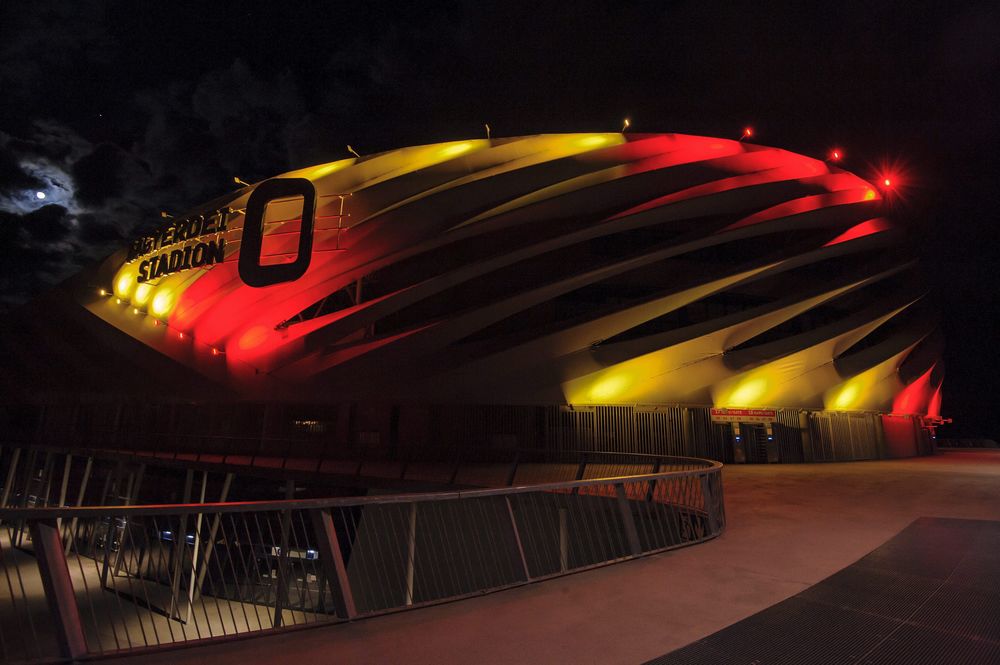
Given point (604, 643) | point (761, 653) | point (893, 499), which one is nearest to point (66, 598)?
point (604, 643)

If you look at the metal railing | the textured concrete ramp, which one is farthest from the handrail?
the textured concrete ramp

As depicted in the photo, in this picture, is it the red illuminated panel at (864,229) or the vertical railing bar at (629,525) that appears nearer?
the vertical railing bar at (629,525)

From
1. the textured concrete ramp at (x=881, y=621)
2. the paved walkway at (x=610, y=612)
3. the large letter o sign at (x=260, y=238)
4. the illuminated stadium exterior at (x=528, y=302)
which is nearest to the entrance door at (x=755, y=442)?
the illuminated stadium exterior at (x=528, y=302)

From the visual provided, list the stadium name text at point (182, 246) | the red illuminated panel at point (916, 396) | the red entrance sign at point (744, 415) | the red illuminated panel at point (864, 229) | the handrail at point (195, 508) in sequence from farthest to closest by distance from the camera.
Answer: the red illuminated panel at point (916, 396)
the red illuminated panel at point (864, 229)
the red entrance sign at point (744, 415)
the stadium name text at point (182, 246)
the handrail at point (195, 508)

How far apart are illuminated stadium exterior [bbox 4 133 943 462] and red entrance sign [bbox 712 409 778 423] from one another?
76 mm

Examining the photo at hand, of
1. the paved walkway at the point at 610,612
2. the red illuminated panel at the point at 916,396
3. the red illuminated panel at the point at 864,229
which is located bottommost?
the paved walkway at the point at 610,612

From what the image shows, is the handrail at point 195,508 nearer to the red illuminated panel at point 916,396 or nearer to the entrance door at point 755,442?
the entrance door at point 755,442

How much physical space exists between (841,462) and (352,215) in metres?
26.7

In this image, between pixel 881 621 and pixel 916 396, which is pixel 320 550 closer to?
pixel 881 621

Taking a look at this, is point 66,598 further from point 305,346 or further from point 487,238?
point 487,238

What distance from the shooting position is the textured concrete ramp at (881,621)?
417 centimetres

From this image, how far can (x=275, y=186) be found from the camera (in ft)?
73.0

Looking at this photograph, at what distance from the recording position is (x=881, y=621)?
15.8ft

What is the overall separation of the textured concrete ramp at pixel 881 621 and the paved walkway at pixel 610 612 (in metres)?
0.25
